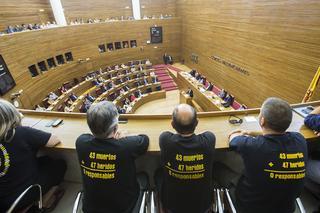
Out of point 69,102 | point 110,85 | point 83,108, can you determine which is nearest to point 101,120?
point 83,108

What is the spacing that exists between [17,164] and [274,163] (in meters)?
1.78

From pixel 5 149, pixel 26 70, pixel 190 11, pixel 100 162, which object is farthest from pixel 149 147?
pixel 190 11

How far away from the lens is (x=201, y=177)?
4.17 ft

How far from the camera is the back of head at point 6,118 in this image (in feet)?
4.25

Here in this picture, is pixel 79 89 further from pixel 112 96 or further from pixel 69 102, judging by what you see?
pixel 112 96

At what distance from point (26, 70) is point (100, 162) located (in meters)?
5.93

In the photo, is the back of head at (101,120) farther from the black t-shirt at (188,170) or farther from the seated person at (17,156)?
the seated person at (17,156)

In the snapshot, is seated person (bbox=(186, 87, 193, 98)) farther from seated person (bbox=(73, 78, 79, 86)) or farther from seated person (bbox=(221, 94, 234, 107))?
seated person (bbox=(73, 78, 79, 86))

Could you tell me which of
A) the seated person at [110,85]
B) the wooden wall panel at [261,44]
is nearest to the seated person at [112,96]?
the seated person at [110,85]

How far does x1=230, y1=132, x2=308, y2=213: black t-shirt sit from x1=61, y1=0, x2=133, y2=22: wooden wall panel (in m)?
10.6

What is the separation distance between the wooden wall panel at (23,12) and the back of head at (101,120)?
7794 millimetres

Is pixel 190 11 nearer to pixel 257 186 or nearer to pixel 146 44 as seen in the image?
pixel 146 44

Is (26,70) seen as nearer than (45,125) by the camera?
No

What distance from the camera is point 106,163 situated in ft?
4.09
